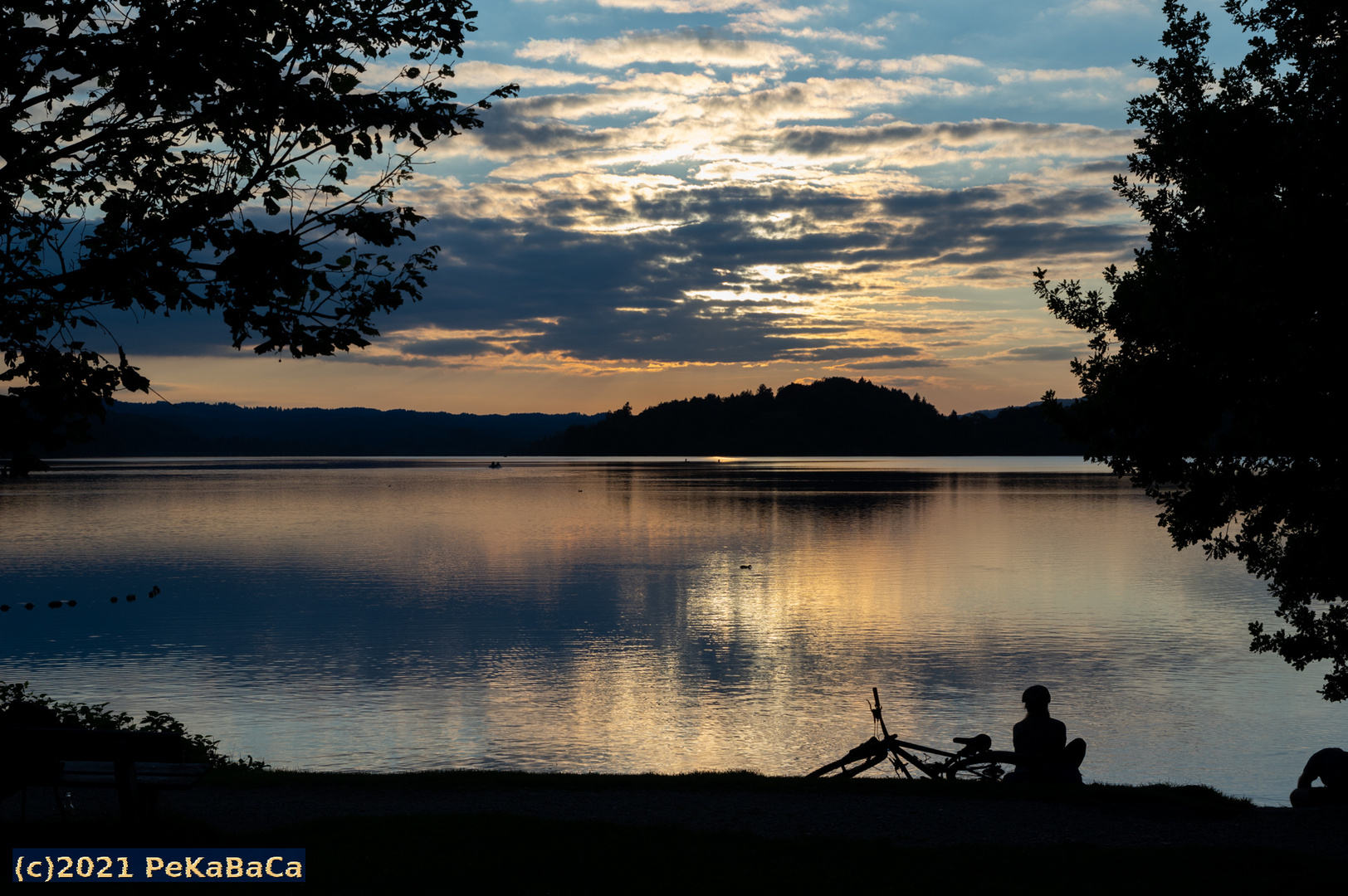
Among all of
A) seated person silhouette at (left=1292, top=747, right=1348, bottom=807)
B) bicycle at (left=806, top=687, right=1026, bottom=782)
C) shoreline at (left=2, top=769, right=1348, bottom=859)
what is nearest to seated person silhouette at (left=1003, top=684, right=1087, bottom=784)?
bicycle at (left=806, top=687, right=1026, bottom=782)

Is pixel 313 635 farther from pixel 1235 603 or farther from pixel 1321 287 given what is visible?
pixel 1235 603

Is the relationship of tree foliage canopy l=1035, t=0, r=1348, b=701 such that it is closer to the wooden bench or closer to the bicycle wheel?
the bicycle wheel

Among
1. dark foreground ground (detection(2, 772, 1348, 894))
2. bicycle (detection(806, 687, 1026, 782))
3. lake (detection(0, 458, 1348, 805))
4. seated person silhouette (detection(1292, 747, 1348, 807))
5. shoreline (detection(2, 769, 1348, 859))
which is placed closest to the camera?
dark foreground ground (detection(2, 772, 1348, 894))

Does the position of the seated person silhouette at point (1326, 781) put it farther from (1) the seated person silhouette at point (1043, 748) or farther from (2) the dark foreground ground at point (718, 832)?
(1) the seated person silhouette at point (1043, 748)

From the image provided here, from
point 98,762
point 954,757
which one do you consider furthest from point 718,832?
point 98,762

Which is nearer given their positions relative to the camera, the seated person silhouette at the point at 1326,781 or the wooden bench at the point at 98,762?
the wooden bench at the point at 98,762

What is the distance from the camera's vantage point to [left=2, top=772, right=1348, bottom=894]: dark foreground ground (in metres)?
11.2

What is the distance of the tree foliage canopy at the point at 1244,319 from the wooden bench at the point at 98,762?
463 inches

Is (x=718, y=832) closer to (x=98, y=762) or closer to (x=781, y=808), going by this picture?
(x=781, y=808)

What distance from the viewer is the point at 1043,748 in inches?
679

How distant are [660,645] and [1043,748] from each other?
22.4m

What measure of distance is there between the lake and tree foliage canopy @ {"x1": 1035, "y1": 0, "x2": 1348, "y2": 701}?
10.5 meters

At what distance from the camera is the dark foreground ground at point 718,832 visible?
36.6ft

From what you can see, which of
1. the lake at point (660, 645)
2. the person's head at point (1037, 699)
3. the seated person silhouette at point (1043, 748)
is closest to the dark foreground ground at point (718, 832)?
the seated person silhouette at point (1043, 748)
